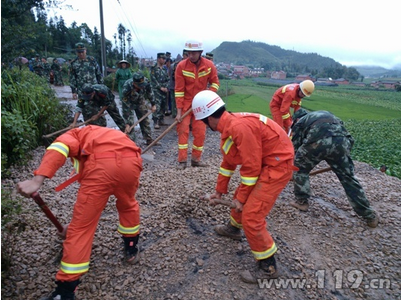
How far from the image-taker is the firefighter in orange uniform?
5617 mm

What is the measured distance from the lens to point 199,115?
9.48 feet

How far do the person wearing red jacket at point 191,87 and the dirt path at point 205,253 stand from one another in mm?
989

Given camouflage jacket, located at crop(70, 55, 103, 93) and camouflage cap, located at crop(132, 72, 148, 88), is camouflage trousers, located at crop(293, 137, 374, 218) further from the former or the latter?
camouflage jacket, located at crop(70, 55, 103, 93)

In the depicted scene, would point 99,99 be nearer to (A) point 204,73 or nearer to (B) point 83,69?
(B) point 83,69

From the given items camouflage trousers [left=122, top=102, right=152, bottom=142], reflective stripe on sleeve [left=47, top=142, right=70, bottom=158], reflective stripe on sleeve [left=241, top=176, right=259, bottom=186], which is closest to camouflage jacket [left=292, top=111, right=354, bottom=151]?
reflective stripe on sleeve [left=241, top=176, right=259, bottom=186]

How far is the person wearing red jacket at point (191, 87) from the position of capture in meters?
5.14

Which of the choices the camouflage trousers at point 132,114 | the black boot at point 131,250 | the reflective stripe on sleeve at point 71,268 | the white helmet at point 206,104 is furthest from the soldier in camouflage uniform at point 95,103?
the reflective stripe on sleeve at point 71,268

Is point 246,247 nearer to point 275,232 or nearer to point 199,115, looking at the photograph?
point 275,232

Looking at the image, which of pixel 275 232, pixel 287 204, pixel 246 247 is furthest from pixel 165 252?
pixel 287 204

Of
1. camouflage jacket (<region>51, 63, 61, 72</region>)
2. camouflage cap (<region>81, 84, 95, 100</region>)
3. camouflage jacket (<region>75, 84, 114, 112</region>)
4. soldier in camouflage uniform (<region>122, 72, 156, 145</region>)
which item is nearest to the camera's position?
camouflage cap (<region>81, 84, 95, 100</region>)

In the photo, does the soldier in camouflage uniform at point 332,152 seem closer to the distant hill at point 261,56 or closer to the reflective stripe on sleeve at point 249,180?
the reflective stripe on sleeve at point 249,180

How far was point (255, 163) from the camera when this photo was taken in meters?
2.58

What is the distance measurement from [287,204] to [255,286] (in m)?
1.76

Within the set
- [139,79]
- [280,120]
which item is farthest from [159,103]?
[280,120]
